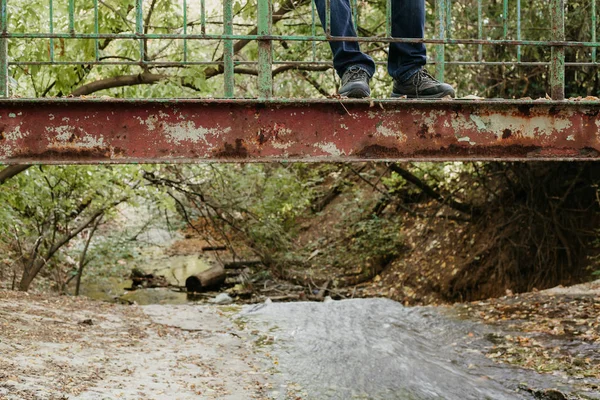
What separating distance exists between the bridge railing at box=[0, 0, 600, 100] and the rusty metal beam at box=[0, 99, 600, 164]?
198 mm

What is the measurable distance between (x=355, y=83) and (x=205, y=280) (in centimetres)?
1170

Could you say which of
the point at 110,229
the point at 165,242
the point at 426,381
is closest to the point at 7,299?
the point at 426,381

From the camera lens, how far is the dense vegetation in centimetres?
868

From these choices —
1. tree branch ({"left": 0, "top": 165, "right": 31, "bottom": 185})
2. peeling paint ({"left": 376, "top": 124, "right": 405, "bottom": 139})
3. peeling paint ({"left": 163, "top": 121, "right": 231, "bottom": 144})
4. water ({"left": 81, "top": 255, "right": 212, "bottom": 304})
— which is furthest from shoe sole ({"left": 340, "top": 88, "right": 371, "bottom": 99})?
water ({"left": 81, "top": 255, "right": 212, "bottom": 304})

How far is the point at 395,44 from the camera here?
4230mm

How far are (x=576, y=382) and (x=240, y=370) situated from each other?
343cm

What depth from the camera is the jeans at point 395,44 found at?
13.4 feet

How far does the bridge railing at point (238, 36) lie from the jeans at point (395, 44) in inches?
5.0

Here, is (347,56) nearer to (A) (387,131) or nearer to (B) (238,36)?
(A) (387,131)

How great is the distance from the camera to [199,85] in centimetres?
816

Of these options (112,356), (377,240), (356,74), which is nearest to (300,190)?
(377,240)

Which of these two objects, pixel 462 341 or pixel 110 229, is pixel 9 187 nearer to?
pixel 462 341

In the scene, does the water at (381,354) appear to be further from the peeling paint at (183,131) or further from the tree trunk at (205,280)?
the tree trunk at (205,280)

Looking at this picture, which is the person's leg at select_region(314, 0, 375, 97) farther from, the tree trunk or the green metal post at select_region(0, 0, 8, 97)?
the tree trunk
